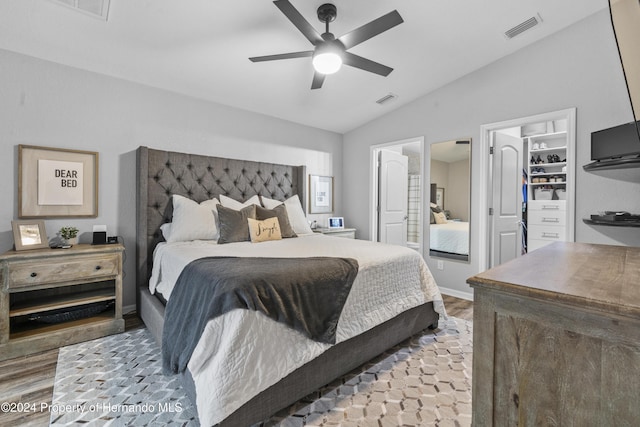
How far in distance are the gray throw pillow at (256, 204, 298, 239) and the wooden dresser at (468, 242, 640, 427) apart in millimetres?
2458

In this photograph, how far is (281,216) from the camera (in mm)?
3199

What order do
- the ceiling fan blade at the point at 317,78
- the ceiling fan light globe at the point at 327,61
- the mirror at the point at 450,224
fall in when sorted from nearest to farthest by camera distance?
the ceiling fan light globe at the point at 327,61 < the ceiling fan blade at the point at 317,78 < the mirror at the point at 450,224

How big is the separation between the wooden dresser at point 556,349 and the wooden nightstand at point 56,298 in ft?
9.02

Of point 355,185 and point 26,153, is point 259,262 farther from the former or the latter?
point 355,185

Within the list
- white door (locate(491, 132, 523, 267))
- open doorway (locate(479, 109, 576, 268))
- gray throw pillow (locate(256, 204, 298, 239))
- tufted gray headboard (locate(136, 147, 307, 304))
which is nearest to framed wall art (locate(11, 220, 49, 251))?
tufted gray headboard (locate(136, 147, 307, 304))

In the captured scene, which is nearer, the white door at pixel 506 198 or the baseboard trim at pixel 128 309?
the baseboard trim at pixel 128 309

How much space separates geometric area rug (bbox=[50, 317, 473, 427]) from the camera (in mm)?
1557

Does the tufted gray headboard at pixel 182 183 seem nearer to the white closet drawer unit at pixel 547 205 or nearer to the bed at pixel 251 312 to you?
the bed at pixel 251 312

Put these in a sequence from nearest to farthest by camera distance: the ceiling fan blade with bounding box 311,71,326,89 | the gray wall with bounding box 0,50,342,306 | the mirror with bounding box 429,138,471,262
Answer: the gray wall with bounding box 0,50,342,306
the ceiling fan blade with bounding box 311,71,326,89
the mirror with bounding box 429,138,471,262

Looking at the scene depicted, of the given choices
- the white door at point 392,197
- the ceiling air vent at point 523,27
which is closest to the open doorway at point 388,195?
the white door at point 392,197

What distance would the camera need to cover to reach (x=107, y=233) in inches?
110

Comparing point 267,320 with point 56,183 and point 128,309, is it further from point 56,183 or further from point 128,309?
point 56,183

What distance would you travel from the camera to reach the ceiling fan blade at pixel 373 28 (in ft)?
6.06

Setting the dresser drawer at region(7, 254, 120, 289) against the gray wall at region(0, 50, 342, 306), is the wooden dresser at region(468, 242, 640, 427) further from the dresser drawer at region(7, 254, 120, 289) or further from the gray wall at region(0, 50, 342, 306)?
the gray wall at region(0, 50, 342, 306)
